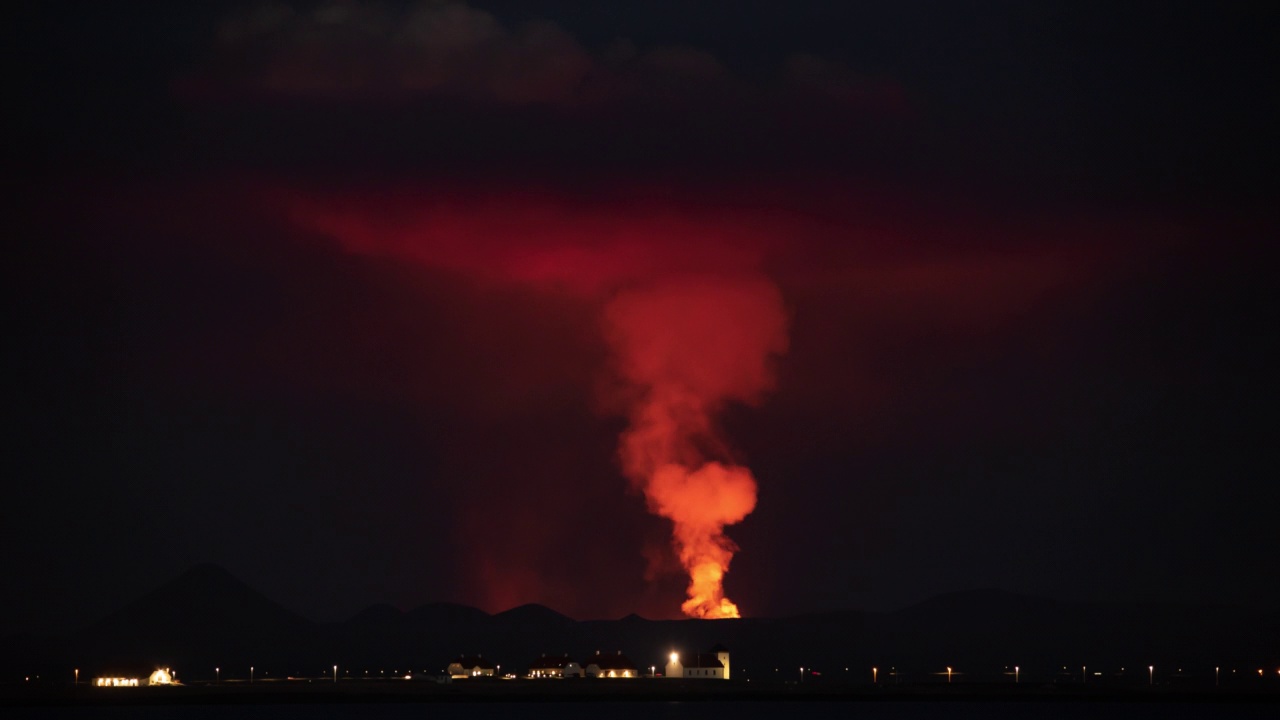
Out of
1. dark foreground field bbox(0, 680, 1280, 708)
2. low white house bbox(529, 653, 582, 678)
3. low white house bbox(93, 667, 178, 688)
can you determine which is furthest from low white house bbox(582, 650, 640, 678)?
low white house bbox(93, 667, 178, 688)

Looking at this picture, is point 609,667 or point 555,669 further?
point 555,669

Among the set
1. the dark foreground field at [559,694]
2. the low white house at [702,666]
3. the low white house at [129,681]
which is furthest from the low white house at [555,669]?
the low white house at [129,681]

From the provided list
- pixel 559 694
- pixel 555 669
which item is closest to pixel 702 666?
pixel 555 669

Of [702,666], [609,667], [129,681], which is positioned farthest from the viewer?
[609,667]

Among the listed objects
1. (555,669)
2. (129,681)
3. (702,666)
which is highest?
(555,669)

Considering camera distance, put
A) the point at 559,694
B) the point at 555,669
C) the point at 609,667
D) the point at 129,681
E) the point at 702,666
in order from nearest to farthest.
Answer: the point at 559,694 → the point at 129,681 → the point at 702,666 → the point at 609,667 → the point at 555,669

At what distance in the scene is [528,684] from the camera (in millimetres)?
180000

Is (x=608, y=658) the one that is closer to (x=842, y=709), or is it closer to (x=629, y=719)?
(x=842, y=709)

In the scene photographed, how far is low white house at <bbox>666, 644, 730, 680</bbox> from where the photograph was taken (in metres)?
190

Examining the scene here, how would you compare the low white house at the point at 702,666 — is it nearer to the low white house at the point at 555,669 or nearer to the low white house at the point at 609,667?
the low white house at the point at 609,667

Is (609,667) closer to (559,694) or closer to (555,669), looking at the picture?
(555,669)

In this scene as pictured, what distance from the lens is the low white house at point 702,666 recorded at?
189500mm

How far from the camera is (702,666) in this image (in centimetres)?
19112

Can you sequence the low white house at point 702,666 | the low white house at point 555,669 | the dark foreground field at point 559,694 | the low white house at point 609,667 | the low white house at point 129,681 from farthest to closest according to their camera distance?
1. the low white house at point 555,669
2. the low white house at point 609,667
3. the low white house at point 702,666
4. the low white house at point 129,681
5. the dark foreground field at point 559,694
